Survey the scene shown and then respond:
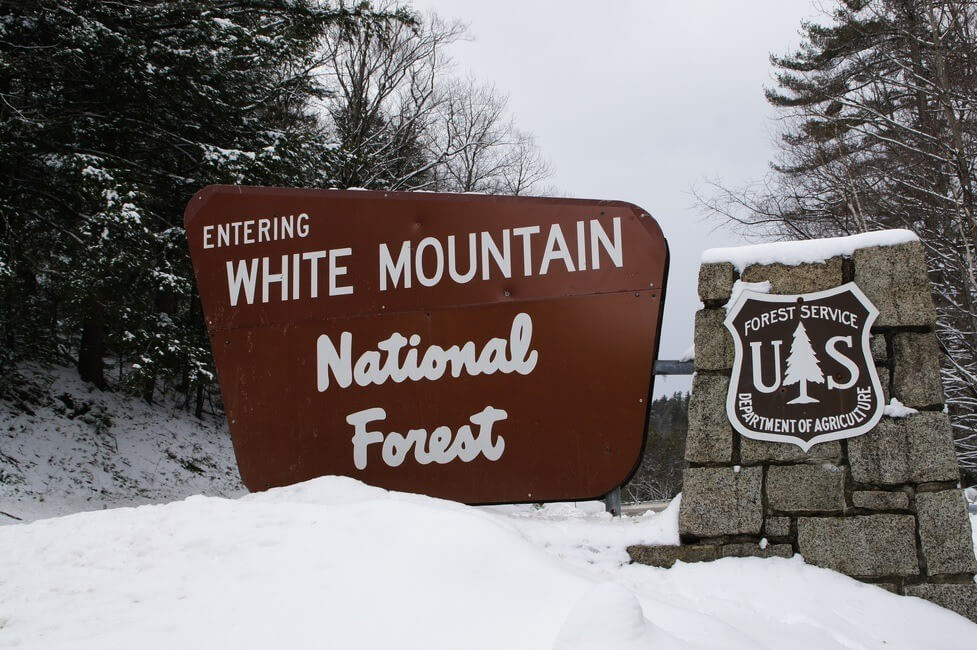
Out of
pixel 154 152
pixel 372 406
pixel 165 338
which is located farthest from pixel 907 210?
pixel 154 152

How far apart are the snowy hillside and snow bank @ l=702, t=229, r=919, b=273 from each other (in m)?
8.20

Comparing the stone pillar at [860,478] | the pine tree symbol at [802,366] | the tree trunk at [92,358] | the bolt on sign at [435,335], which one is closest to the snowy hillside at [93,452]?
the tree trunk at [92,358]

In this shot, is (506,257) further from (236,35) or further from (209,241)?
(236,35)

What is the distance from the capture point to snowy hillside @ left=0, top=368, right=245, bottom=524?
33.1ft

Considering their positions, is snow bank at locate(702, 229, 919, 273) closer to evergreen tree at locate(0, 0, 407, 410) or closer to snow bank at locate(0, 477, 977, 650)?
snow bank at locate(0, 477, 977, 650)

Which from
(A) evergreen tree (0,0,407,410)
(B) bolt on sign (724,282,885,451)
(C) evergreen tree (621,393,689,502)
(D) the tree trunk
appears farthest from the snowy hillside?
(C) evergreen tree (621,393,689,502)

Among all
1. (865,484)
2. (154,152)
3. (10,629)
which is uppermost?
(154,152)

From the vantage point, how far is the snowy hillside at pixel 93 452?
10.1m

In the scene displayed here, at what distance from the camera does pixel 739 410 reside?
406 cm

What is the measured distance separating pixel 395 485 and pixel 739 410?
215 cm

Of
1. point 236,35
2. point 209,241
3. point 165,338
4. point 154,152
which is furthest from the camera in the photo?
point 154,152

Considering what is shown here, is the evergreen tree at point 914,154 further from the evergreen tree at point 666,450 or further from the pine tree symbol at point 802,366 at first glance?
the evergreen tree at point 666,450

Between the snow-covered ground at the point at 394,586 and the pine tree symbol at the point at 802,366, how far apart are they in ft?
2.80

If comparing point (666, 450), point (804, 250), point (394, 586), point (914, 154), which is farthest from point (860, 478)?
point (666, 450)
